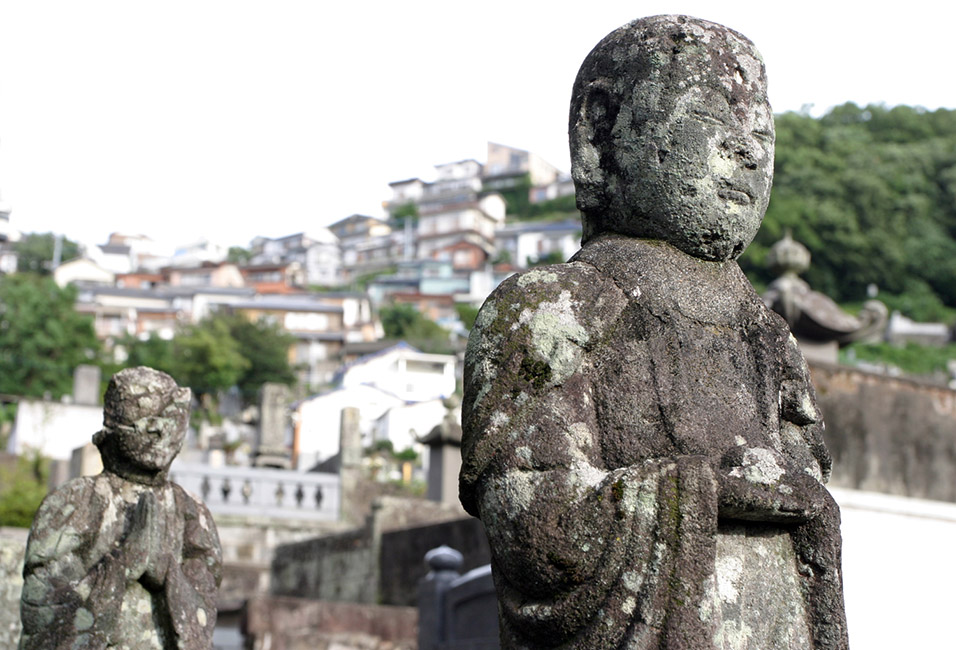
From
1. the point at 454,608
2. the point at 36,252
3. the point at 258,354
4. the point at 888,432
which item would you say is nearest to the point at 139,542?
the point at 454,608

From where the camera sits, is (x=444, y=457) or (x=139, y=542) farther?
(x=444, y=457)

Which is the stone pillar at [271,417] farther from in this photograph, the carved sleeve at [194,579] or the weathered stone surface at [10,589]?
the carved sleeve at [194,579]

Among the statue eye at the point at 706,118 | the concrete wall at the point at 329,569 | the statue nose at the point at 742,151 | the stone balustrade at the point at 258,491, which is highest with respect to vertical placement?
the statue eye at the point at 706,118

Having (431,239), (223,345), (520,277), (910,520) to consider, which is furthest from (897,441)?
(431,239)

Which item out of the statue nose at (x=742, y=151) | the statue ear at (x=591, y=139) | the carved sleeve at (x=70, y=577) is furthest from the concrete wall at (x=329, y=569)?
the statue nose at (x=742, y=151)

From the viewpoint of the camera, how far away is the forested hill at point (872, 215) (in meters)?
78.9

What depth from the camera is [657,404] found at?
3.87 meters

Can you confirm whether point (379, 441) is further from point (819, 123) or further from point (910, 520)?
point (819, 123)

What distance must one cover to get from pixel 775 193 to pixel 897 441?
72.0 meters

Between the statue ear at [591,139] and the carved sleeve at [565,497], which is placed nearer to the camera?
the carved sleeve at [565,497]

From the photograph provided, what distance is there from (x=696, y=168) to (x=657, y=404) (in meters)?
0.75

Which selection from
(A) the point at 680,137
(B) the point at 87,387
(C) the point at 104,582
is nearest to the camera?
(A) the point at 680,137

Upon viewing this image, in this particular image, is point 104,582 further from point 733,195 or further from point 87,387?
point 87,387

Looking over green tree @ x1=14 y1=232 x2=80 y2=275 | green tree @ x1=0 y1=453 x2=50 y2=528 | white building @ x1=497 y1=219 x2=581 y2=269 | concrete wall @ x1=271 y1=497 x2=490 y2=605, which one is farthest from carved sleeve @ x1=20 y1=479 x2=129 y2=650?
white building @ x1=497 y1=219 x2=581 y2=269
